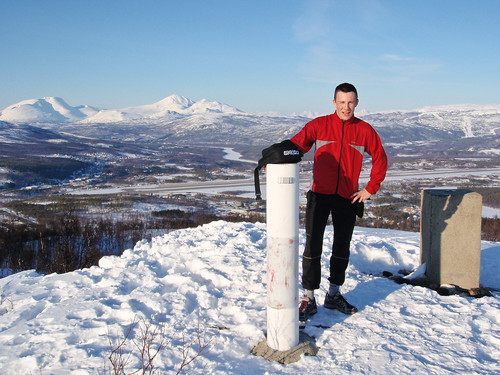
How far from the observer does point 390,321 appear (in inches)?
144

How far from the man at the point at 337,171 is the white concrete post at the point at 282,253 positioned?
0.63 metres

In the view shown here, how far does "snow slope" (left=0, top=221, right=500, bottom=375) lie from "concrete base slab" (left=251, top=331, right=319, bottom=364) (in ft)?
0.22

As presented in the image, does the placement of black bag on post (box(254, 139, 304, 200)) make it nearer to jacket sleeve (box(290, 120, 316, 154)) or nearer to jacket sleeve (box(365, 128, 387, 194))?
jacket sleeve (box(290, 120, 316, 154))

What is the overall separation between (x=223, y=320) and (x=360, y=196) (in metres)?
1.77

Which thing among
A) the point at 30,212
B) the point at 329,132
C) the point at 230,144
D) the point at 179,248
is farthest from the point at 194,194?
the point at 230,144

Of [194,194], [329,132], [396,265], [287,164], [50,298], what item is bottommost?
[194,194]

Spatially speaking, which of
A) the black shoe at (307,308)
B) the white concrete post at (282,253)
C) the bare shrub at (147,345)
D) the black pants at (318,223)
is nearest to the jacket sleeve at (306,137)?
the black pants at (318,223)

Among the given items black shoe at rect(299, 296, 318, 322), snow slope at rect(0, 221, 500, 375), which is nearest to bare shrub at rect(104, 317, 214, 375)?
snow slope at rect(0, 221, 500, 375)

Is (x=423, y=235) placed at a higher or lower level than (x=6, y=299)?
higher

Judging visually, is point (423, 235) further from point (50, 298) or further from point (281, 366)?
point (50, 298)

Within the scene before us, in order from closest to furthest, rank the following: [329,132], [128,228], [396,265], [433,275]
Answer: [329,132]
[433,275]
[396,265]
[128,228]

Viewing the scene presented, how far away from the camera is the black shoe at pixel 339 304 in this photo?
12.6 feet

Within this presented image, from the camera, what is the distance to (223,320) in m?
3.70

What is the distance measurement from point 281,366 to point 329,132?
2.07 meters
